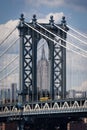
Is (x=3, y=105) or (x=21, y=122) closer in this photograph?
(x=21, y=122)

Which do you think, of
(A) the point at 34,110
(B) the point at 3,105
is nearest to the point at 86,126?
(B) the point at 3,105

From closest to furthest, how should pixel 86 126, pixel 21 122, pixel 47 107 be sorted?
pixel 47 107 → pixel 21 122 → pixel 86 126

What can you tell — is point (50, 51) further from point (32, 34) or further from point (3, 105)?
point (3, 105)

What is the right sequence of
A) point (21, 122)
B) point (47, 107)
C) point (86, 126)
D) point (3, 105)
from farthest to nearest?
point (86, 126) → point (3, 105) → point (21, 122) → point (47, 107)

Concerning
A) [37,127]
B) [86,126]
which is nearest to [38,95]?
[37,127]

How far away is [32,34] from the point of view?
442 feet

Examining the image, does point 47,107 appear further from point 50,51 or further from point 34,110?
point 50,51

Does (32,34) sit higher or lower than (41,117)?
higher

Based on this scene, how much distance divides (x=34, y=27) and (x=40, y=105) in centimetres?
1624

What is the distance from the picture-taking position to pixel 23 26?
5281 inches

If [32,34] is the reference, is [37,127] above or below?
below

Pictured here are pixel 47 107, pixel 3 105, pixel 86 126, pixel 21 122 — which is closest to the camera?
pixel 47 107

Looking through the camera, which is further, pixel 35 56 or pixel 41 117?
pixel 35 56

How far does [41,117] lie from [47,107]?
4.81m
